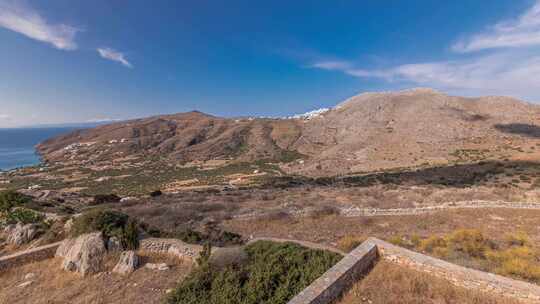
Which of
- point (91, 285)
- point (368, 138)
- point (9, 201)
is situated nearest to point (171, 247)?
point (91, 285)

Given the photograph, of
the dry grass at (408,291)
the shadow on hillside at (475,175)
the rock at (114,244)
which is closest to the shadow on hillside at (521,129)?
the shadow on hillside at (475,175)

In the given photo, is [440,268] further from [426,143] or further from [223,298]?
[426,143]

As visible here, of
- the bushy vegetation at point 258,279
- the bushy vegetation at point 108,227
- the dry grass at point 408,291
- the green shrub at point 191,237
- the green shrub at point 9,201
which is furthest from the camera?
the green shrub at point 9,201

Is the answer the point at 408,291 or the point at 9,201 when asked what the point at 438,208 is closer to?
the point at 408,291

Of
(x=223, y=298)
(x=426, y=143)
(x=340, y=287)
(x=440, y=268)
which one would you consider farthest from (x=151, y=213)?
(x=426, y=143)

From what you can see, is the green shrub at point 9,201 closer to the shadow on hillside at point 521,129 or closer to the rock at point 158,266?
the rock at point 158,266

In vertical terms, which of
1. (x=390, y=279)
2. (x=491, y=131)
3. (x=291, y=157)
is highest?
(x=491, y=131)
